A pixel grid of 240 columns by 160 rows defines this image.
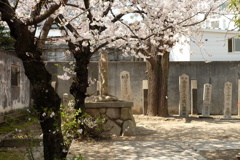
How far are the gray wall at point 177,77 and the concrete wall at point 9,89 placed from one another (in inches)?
85.1

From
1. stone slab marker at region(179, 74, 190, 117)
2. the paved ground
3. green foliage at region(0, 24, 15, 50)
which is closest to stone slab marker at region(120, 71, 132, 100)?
stone slab marker at region(179, 74, 190, 117)

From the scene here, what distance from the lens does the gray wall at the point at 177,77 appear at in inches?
635

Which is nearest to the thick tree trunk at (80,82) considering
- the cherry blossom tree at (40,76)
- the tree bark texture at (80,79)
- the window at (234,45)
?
the tree bark texture at (80,79)

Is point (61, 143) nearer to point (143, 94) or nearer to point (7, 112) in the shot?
point (7, 112)

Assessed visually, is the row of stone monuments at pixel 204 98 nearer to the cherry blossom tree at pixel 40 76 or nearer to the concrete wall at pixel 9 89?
the concrete wall at pixel 9 89

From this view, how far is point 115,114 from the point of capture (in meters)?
9.38

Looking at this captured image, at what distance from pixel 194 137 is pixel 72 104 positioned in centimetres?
365

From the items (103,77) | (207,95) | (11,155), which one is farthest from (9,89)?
(207,95)

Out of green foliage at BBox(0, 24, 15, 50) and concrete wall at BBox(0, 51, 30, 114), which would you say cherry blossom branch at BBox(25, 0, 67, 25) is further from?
green foliage at BBox(0, 24, 15, 50)

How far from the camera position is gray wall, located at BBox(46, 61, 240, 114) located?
16125 mm

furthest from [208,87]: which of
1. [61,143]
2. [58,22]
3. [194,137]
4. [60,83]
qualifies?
[61,143]

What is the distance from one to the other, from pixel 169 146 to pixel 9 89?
769 cm

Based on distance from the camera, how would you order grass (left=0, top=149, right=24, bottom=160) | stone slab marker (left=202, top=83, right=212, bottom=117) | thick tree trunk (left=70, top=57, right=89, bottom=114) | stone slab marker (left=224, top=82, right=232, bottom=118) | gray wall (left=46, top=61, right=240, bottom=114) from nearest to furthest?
grass (left=0, top=149, right=24, bottom=160) → thick tree trunk (left=70, top=57, right=89, bottom=114) → stone slab marker (left=224, top=82, right=232, bottom=118) → stone slab marker (left=202, top=83, right=212, bottom=117) → gray wall (left=46, top=61, right=240, bottom=114)

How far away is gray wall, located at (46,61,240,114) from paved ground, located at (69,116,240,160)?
5737 millimetres
